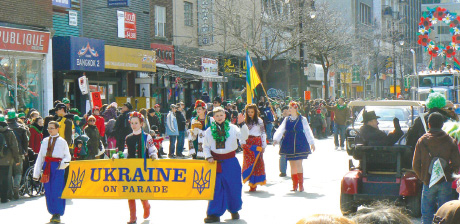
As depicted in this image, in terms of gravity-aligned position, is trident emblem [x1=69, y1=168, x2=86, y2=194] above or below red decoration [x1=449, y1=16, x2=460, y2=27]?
below

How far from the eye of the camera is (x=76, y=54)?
24109mm

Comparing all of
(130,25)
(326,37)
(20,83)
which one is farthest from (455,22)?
(326,37)

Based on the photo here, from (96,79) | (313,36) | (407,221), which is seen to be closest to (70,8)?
(96,79)

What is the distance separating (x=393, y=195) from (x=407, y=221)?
7065mm

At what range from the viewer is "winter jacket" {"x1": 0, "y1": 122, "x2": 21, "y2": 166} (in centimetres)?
1218

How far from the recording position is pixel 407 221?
8.30 ft

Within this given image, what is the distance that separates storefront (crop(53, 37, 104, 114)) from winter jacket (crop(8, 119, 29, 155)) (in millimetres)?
11155

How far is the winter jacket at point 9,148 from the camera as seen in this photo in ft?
40.0

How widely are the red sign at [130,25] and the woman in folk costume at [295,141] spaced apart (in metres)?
17.6

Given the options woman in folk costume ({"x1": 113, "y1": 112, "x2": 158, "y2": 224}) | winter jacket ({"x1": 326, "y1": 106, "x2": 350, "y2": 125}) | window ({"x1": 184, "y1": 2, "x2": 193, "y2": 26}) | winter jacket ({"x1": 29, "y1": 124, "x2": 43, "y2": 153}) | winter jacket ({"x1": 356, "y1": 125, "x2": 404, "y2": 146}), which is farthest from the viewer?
window ({"x1": 184, "y1": 2, "x2": 193, "y2": 26})

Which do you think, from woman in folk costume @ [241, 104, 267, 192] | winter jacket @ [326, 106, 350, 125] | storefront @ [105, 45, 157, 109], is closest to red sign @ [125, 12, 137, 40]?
storefront @ [105, 45, 157, 109]

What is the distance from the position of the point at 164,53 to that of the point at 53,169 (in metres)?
22.4

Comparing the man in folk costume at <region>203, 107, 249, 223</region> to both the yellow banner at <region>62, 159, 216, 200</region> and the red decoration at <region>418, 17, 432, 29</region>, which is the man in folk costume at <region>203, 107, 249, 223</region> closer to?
the yellow banner at <region>62, 159, 216, 200</region>

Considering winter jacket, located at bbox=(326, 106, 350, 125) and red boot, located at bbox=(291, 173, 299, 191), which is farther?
winter jacket, located at bbox=(326, 106, 350, 125)
